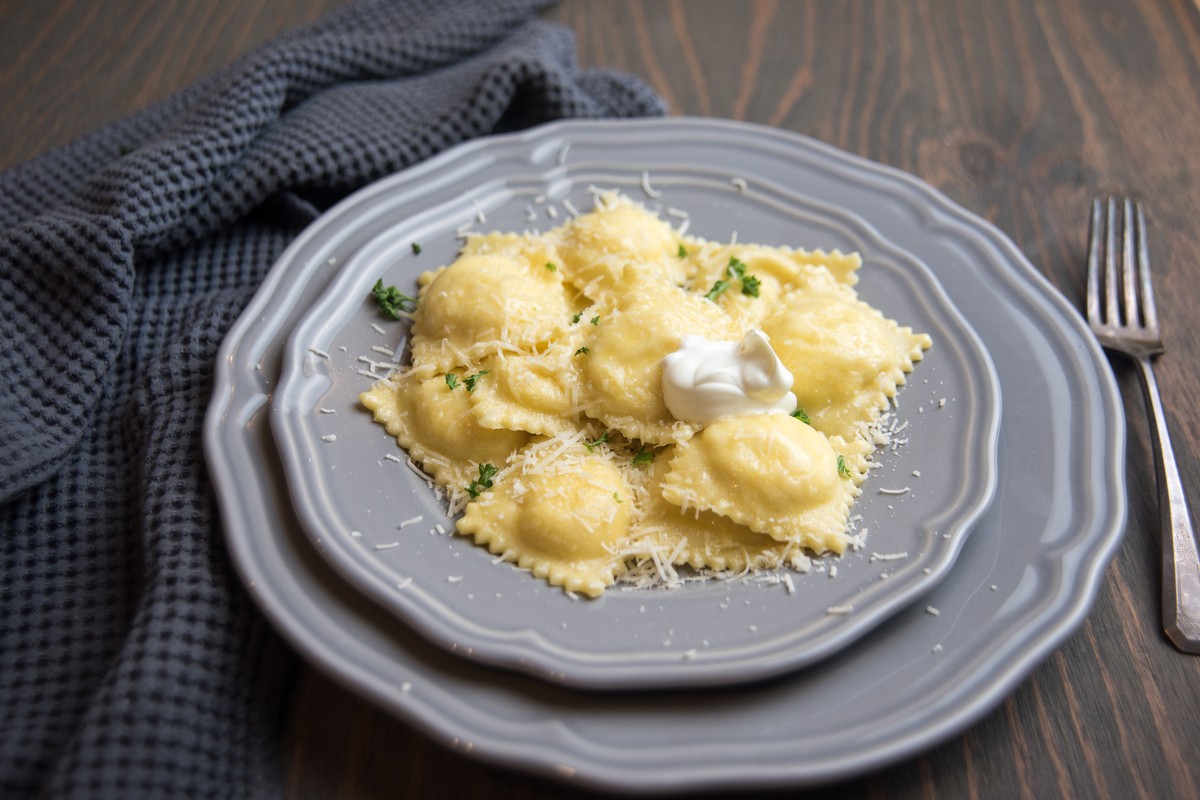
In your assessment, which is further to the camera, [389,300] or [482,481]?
[389,300]

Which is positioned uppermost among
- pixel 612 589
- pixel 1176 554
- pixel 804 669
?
pixel 612 589

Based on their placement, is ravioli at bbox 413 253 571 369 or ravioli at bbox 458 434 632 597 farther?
ravioli at bbox 413 253 571 369

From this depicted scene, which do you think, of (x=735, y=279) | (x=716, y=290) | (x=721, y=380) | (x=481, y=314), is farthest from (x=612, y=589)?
(x=735, y=279)

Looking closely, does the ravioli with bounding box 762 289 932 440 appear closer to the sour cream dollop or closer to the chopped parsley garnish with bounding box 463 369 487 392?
the sour cream dollop

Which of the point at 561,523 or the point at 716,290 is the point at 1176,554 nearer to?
the point at 716,290

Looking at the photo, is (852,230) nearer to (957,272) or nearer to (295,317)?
(957,272)

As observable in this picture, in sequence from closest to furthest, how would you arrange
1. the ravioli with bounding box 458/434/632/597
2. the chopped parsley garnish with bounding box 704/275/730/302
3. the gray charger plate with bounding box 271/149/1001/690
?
the gray charger plate with bounding box 271/149/1001/690 < the ravioli with bounding box 458/434/632/597 < the chopped parsley garnish with bounding box 704/275/730/302

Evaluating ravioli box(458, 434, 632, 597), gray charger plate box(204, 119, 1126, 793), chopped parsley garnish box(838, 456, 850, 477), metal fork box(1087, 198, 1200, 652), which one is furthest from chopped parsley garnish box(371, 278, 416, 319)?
metal fork box(1087, 198, 1200, 652)
